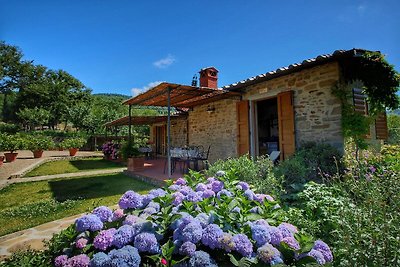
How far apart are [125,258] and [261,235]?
847 mm

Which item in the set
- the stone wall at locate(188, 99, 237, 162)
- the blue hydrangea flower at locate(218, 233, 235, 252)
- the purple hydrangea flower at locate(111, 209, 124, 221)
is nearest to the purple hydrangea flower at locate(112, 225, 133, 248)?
the purple hydrangea flower at locate(111, 209, 124, 221)

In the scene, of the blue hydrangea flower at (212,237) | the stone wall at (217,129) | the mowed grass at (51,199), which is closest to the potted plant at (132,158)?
the mowed grass at (51,199)

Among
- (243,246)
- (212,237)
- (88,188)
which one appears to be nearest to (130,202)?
(212,237)

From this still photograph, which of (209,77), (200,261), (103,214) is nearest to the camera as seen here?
(200,261)

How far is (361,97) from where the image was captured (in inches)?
199

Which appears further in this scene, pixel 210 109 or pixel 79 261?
pixel 210 109

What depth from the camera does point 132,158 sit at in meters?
8.66

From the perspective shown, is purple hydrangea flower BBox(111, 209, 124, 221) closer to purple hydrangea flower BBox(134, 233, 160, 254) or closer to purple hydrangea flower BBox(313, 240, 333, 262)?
purple hydrangea flower BBox(134, 233, 160, 254)

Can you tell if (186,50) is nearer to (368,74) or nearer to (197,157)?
(197,157)

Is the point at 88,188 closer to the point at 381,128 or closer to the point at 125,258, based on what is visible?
the point at 125,258

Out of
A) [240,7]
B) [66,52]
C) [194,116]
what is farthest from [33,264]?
[66,52]

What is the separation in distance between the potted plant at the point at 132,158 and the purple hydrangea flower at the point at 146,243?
7.60 m

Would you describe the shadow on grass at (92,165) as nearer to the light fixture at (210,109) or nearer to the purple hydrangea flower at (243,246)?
the light fixture at (210,109)

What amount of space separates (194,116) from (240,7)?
5044 millimetres
